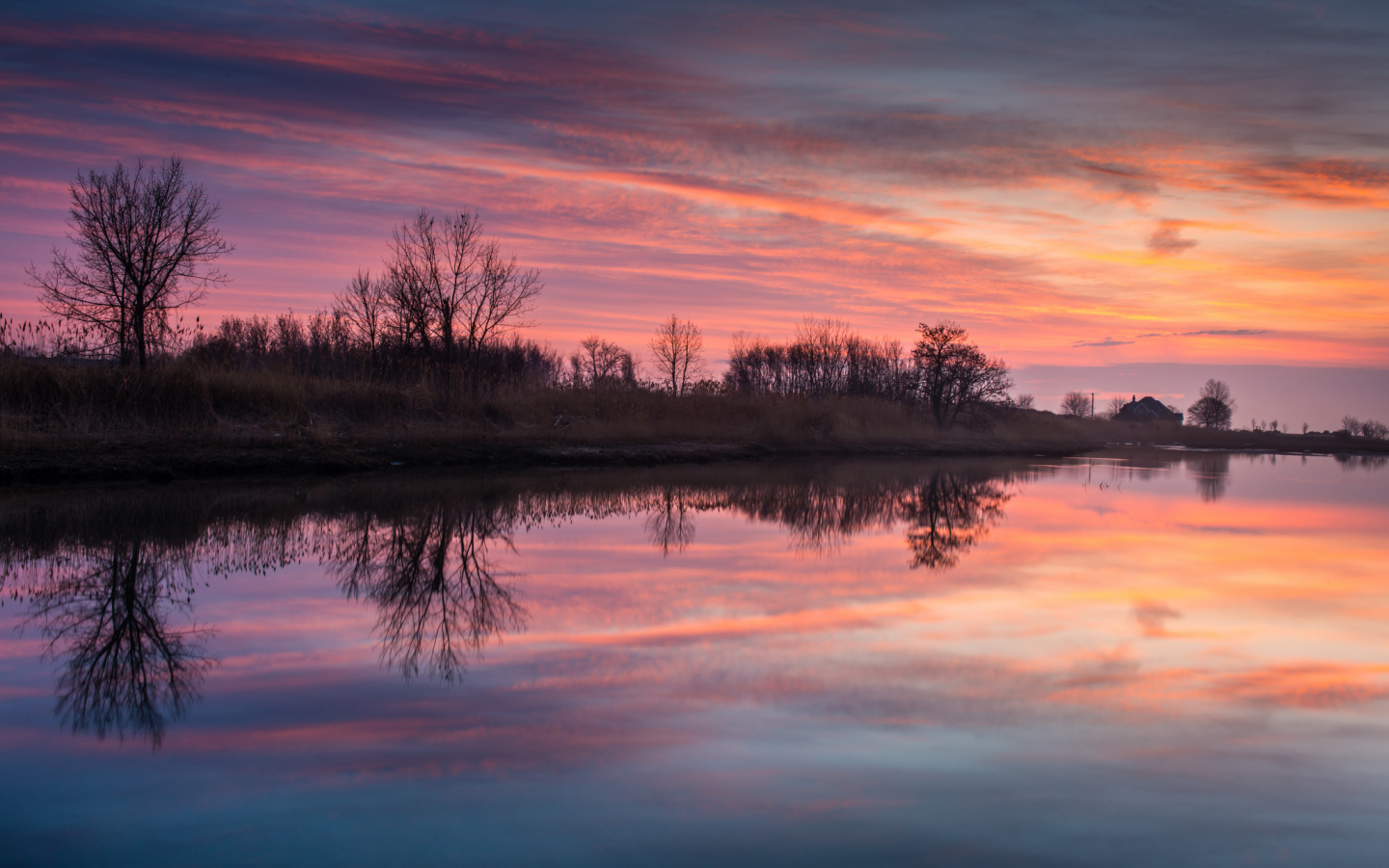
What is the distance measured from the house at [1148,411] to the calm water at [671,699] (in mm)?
92907

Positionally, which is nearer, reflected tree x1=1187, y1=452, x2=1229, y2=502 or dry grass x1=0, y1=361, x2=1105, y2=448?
dry grass x1=0, y1=361, x2=1105, y2=448

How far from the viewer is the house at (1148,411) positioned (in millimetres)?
93562

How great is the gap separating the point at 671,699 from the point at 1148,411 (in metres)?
105

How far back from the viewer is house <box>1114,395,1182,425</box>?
307ft

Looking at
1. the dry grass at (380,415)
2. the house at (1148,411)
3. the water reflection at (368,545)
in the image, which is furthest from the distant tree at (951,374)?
the house at (1148,411)

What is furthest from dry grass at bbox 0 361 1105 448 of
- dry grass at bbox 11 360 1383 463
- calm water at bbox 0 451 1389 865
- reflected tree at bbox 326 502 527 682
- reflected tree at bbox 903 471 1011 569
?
reflected tree at bbox 903 471 1011 569

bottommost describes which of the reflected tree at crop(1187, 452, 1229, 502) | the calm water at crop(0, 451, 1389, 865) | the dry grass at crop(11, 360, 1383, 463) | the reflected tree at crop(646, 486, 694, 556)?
the calm water at crop(0, 451, 1389, 865)

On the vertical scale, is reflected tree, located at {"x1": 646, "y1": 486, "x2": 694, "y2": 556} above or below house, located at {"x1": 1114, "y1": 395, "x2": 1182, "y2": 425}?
below

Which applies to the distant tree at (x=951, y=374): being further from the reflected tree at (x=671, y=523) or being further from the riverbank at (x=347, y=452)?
the reflected tree at (x=671, y=523)

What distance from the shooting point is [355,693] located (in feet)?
14.8

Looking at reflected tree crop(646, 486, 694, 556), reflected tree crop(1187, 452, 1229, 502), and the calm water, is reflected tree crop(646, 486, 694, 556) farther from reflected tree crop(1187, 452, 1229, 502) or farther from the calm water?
reflected tree crop(1187, 452, 1229, 502)

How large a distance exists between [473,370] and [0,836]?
22793mm

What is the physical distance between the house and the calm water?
3658 inches

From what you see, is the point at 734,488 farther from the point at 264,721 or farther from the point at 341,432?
the point at 264,721
